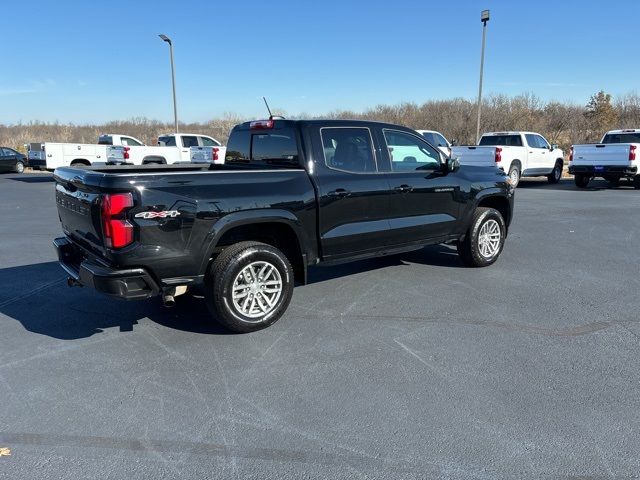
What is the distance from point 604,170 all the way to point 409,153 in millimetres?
13950

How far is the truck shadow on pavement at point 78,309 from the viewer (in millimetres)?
4633

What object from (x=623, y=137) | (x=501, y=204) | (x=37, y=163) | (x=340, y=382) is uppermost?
(x=623, y=137)

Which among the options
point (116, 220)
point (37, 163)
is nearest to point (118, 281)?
point (116, 220)

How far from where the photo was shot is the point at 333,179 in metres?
5.00

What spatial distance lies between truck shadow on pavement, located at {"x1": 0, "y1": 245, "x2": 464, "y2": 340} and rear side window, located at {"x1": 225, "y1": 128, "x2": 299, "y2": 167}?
1.64m

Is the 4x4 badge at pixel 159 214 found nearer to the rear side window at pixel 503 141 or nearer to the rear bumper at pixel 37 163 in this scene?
the rear side window at pixel 503 141

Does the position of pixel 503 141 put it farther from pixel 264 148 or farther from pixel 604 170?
pixel 264 148

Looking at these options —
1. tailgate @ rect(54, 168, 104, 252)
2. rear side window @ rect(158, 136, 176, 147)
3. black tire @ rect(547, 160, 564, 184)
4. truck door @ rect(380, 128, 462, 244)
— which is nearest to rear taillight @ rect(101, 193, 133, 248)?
tailgate @ rect(54, 168, 104, 252)

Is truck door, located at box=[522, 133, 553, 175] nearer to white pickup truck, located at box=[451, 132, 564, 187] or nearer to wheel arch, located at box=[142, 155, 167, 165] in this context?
white pickup truck, located at box=[451, 132, 564, 187]

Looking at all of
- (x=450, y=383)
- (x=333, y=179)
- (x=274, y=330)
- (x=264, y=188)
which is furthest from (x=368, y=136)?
(x=450, y=383)

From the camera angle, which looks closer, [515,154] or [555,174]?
[515,154]

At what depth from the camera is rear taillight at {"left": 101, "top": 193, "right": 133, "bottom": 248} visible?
12.2 feet

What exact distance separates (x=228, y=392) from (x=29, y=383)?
1457 millimetres

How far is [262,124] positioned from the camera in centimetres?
542
